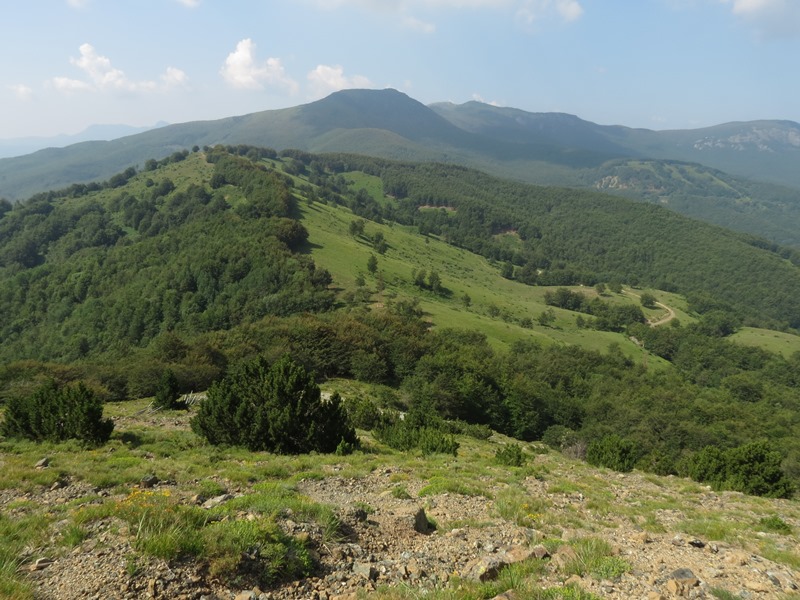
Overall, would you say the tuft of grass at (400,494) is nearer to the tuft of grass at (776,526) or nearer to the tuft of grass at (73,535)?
the tuft of grass at (73,535)

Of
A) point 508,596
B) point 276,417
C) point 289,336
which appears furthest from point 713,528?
point 289,336

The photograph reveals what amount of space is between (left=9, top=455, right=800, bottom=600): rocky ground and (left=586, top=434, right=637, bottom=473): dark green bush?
35.6 ft

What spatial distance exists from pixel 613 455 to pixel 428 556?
67.9 feet

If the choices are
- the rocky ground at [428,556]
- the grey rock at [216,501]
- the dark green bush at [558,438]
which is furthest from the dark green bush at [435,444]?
the dark green bush at [558,438]

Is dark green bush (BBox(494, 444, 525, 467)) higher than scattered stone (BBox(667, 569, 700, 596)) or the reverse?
the reverse

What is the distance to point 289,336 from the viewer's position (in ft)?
162

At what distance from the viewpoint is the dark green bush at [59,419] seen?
1962cm

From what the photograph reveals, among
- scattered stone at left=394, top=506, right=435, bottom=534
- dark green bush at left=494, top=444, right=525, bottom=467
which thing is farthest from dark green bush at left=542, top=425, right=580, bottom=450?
scattered stone at left=394, top=506, right=435, bottom=534

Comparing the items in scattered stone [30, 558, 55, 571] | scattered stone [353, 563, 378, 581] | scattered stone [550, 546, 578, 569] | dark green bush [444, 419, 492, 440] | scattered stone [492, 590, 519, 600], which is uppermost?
scattered stone [30, 558, 55, 571]

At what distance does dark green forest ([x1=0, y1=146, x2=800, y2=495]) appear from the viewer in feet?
145

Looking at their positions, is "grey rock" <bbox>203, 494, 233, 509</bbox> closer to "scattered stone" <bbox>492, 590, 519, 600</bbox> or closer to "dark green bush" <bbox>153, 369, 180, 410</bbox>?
"scattered stone" <bbox>492, 590, 519, 600</bbox>

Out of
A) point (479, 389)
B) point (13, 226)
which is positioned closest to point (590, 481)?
point (479, 389)

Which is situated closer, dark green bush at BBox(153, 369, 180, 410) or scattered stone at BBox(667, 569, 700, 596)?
scattered stone at BBox(667, 569, 700, 596)

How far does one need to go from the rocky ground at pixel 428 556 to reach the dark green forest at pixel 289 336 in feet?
50.8
